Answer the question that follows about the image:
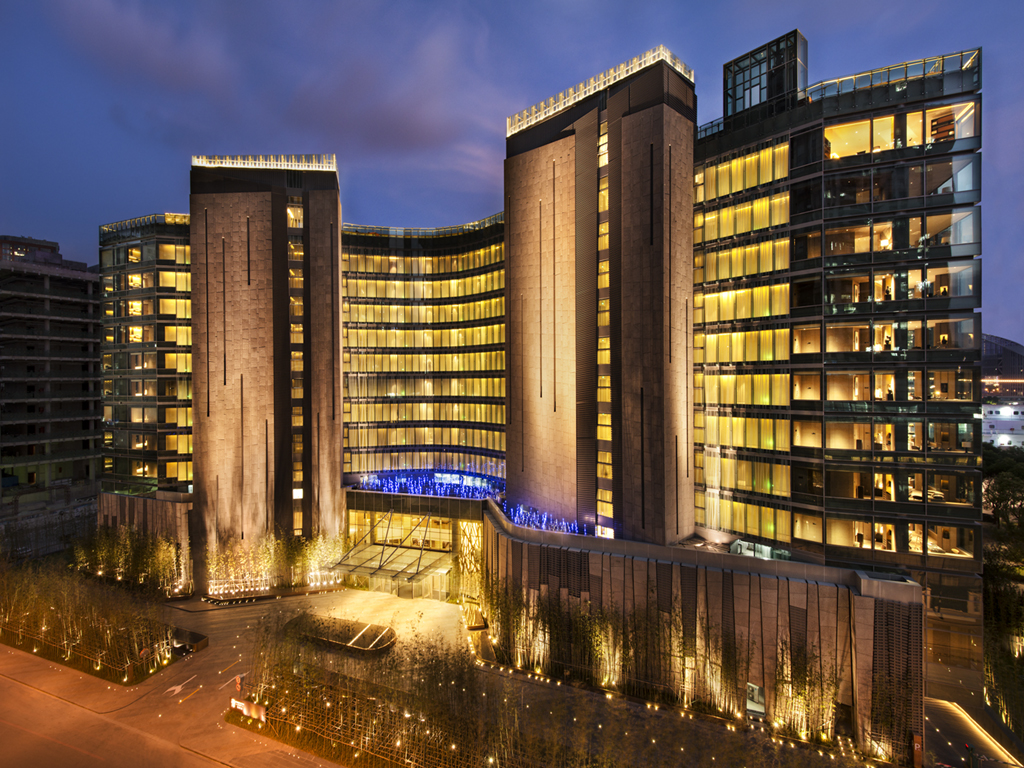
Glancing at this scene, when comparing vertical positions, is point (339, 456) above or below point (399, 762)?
above

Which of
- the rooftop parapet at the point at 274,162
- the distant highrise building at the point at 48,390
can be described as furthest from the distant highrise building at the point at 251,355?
the distant highrise building at the point at 48,390

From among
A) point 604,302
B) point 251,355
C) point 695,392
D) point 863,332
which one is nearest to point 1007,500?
point 863,332

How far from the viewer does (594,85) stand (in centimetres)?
4369

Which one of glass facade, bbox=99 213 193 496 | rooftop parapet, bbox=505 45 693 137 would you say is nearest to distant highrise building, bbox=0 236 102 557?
glass facade, bbox=99 213 193 496

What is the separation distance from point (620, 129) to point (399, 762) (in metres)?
46.9

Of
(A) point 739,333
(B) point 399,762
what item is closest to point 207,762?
(B) point 399,762

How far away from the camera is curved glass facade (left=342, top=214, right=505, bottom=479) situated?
206ft

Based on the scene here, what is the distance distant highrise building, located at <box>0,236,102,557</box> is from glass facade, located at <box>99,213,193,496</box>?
56.2 ft

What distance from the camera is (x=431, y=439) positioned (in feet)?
214

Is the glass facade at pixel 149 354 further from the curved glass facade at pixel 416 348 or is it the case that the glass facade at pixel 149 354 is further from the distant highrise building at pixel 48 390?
the curved glass facade at pixel 416 348

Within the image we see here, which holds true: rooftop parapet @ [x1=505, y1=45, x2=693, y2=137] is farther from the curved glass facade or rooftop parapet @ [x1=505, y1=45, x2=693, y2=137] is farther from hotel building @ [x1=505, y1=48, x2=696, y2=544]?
the curved glass facade

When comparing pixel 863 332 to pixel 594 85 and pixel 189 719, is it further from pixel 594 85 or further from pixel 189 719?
pixel 189 719

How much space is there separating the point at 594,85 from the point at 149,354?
57033 millimetres

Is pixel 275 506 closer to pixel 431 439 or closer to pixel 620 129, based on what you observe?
pixel 431 439
